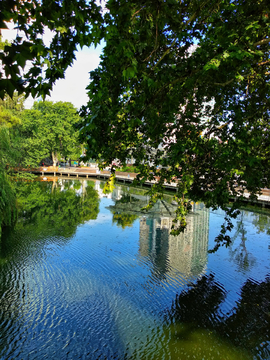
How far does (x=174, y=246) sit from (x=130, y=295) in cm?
479

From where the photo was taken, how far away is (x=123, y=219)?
16.8 m

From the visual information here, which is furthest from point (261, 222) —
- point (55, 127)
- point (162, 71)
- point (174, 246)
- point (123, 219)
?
point (55, 127)

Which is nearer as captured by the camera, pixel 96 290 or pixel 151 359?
pixel 151 359

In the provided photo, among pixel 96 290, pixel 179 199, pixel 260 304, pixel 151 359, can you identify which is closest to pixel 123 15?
pixel 179 199

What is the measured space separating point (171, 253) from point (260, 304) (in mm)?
4039

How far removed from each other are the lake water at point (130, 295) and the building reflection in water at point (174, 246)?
41mm

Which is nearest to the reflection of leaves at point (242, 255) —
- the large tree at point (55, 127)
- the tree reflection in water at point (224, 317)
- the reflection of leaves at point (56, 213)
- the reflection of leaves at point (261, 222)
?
the tree reflection in water at point (224, 317)

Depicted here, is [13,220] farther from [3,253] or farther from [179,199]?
[179,199]

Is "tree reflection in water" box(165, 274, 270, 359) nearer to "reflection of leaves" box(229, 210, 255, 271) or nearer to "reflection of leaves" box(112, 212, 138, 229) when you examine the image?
"reflection of leaves" box(229, 210, 255, 271)

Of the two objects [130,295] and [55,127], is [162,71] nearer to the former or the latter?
[130,295]

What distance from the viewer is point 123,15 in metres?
3.72

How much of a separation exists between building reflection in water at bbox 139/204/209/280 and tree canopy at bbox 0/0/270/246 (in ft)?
10.8

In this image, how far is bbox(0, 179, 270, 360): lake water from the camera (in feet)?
18.9

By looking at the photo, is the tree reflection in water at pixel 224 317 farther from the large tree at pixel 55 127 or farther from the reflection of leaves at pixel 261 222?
the large tree at pixel 55 127
